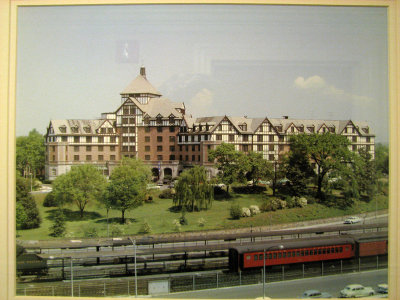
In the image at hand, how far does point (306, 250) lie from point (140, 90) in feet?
14.1

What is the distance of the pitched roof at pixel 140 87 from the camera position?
26.1 feet

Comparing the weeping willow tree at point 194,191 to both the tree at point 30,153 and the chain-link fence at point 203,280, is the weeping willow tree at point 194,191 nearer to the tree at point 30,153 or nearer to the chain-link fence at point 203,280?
the chain-link fence at point 203,280

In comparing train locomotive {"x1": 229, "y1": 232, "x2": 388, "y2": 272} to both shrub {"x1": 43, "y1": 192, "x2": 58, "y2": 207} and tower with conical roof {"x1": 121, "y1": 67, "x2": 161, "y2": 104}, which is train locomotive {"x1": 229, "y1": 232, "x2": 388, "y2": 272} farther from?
shrub {"x1": 43, "y1": 192, "x2": 58, "y2": 207}

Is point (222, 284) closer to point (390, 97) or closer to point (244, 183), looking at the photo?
point (244, 183)

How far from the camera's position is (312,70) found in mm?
7680

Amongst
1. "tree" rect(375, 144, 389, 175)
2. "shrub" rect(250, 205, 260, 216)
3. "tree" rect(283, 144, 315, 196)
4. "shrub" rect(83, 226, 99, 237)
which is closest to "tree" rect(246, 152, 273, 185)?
"tree" rect(283, 144, 315, 196)

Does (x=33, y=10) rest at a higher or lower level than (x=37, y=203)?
higher

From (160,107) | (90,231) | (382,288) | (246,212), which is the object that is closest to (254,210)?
Result: (246,212)

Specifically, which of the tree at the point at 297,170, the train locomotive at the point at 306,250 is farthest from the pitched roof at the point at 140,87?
the train locomotive at the point at 306,250

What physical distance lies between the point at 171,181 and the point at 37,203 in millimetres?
2587

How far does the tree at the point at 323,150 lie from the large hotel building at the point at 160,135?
136 millimetres

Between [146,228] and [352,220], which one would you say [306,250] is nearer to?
[352,220]

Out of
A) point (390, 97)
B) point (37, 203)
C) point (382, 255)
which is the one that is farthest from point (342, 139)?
point (37, 203)

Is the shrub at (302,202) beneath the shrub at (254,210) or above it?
above
